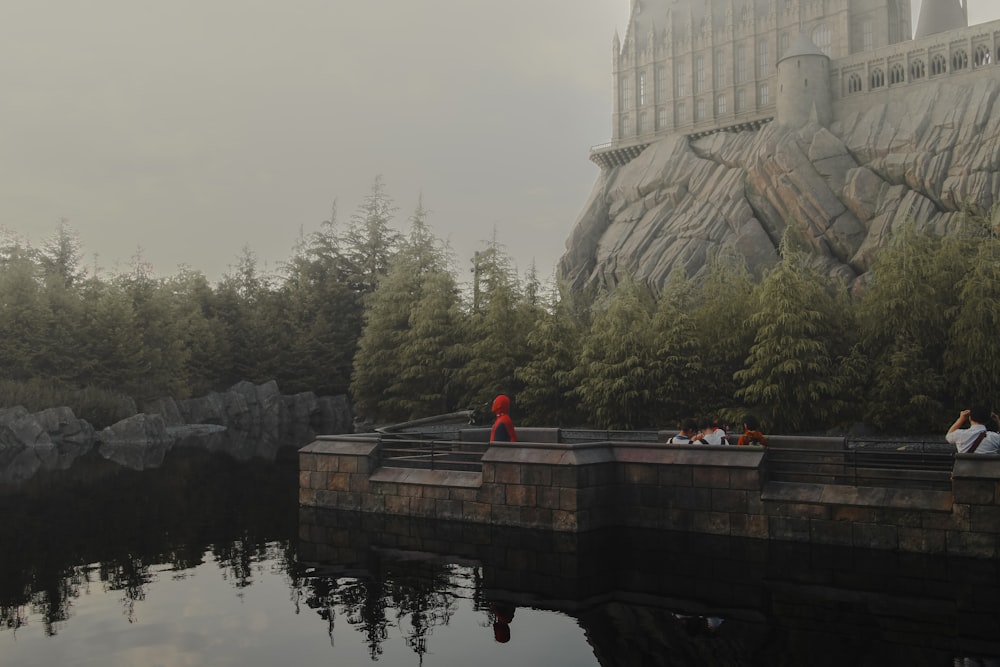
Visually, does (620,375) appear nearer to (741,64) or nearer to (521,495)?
(521,495)

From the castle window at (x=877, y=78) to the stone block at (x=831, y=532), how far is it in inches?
2482

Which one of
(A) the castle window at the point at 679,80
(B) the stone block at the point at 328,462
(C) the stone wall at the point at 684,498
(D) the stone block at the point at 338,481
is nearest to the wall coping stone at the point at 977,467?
(C) the stone wall at the point at 684,498

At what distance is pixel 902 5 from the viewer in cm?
7431

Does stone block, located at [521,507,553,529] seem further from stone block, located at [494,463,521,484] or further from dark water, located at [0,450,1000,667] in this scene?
stone block, located at [494,463,521,484]

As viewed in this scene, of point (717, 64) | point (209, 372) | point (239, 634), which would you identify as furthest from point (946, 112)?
point (239, 634)

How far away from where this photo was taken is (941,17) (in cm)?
7206

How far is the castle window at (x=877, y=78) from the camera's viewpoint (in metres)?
65.9

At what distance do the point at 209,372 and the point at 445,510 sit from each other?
4752cm

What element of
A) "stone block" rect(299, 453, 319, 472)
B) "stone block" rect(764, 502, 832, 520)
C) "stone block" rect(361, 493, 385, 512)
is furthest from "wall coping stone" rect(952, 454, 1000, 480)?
"stone block" rect(299, 453, 319, 472)

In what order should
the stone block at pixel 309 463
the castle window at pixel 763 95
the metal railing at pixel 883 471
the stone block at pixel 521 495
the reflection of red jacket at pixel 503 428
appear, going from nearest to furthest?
the metal railing at pixel 883 471
the stone block at pixel 521 495
the reflection of red jacket at pixel 503 428
the stone block at pixel 309 463
the castle window at pixel 763 95

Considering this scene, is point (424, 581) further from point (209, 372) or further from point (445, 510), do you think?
point (209, 372)

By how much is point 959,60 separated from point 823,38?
15.2 metres

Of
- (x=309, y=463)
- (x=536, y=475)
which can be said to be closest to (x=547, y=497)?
(x=536, y=475)

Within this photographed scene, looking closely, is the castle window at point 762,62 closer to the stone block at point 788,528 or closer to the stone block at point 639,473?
the stone block at point 639,473
